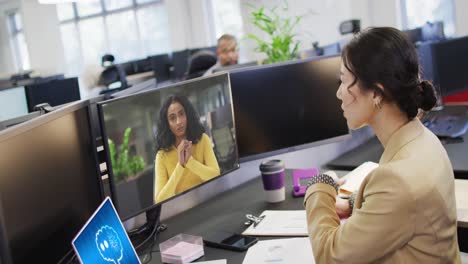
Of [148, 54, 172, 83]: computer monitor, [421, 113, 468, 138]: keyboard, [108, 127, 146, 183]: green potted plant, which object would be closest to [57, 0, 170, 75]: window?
[148, 54, 172, 83]: computer monitor

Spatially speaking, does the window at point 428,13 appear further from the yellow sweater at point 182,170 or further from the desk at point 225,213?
the yellow sweater at point 182,170

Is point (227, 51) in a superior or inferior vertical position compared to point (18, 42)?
inferior

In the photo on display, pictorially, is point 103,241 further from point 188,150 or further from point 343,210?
point 343,210

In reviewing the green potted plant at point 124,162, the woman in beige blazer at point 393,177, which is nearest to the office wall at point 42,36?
the green potted plant at point 124,162

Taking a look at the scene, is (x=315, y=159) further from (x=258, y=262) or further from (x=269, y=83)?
(x=258, y=262)

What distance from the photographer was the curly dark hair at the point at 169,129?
1678mm

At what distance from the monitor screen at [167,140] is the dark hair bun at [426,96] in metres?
0.74

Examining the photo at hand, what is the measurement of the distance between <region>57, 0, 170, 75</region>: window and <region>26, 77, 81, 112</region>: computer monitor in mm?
6195

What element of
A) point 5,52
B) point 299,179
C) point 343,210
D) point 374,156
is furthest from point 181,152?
point 5,52

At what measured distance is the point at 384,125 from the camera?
131 cm

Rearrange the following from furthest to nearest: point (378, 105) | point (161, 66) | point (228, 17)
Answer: point (228, 17), point (161, 66), point (378, 105)

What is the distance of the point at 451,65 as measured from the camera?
3086mm

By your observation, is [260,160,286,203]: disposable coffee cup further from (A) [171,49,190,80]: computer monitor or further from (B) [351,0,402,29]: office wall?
(B) [351,0,402,29]: office wall

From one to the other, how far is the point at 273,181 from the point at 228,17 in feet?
22.9
